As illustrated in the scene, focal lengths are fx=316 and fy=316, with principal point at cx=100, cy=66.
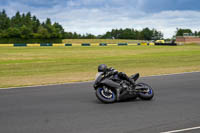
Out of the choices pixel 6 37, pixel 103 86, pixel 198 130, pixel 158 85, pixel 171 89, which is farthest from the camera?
pixel 6 37

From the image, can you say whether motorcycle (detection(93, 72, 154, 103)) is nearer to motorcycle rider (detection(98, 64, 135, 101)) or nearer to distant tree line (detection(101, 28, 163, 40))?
motorcycle rider (detection(98, 64, 135, 101))

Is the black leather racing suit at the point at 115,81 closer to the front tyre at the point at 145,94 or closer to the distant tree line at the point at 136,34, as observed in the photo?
the front tyre at the point at 145,94

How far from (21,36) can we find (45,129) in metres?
104

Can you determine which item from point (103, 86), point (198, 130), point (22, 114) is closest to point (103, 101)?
point (103, 86)

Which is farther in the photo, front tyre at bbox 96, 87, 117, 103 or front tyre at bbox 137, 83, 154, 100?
front tyre at bbox 137, 83, 154, 100

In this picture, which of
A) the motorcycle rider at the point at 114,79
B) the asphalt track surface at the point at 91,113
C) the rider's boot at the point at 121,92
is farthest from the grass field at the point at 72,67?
the rider's boot at the point at 121,92

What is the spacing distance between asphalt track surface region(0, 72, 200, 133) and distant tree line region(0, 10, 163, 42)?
319 ft

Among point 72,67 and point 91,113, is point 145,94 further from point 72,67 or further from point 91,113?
point 72,67

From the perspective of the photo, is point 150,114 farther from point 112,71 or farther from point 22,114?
point 22,114

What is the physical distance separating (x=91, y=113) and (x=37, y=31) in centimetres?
12203

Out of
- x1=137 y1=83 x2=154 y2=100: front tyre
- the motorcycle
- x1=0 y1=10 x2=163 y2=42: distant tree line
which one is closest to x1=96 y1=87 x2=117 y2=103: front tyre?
the motorcycle

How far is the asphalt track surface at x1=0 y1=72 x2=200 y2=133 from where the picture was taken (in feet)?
22.4

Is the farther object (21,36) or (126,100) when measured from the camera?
(21,36)

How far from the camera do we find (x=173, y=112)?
324 inches
